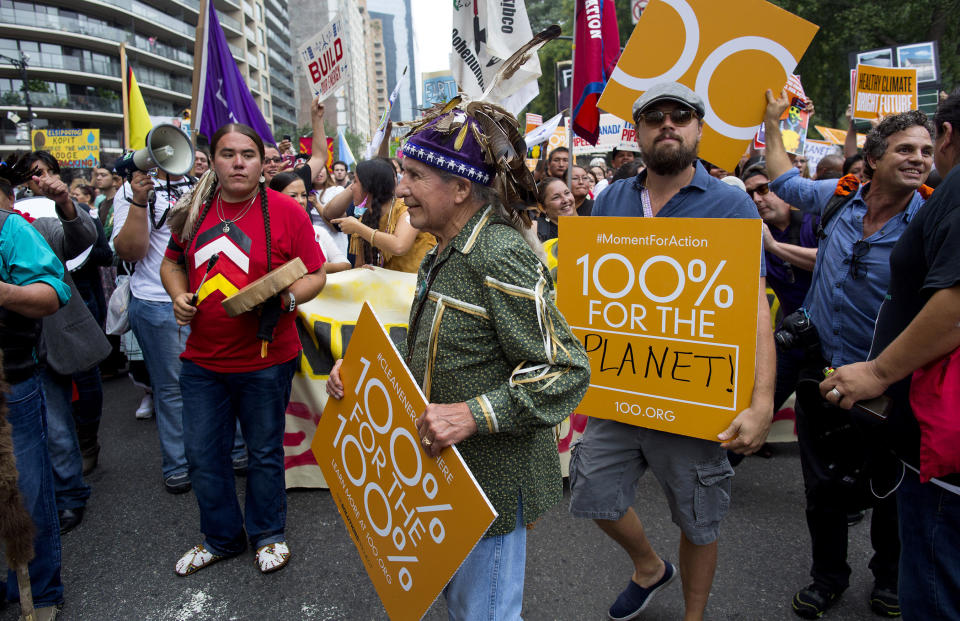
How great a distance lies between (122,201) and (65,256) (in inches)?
27.7

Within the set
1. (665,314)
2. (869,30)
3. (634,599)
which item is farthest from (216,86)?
(869,30)

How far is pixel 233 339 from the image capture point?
2.78m

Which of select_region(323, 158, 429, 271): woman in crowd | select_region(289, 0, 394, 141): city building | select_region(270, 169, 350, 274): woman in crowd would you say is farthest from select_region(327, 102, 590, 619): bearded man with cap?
select_region(289, 0, 394, 141): city building

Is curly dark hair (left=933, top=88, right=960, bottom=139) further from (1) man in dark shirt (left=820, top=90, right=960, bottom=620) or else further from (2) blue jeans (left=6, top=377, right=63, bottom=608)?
(2) blue jeans (left=6, top=377, right=63, bottom=608)

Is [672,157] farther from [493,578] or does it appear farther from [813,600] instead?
[813,600]

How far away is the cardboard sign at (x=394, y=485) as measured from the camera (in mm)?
1433

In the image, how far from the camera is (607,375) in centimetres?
232

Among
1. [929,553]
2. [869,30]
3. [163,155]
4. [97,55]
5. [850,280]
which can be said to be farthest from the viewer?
[97,55]

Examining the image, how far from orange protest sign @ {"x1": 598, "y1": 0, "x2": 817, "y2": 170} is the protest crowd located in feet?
0.21

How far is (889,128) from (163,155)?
3.61 m

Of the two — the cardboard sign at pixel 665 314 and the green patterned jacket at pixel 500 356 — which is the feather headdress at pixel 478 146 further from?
the cardboard sign at pixel 665 314

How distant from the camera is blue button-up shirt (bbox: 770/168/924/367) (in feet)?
8.33

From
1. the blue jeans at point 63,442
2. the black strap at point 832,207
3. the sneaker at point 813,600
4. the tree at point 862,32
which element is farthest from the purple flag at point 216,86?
the tree at point 862,32

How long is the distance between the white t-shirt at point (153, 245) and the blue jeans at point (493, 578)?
9.92 feet
